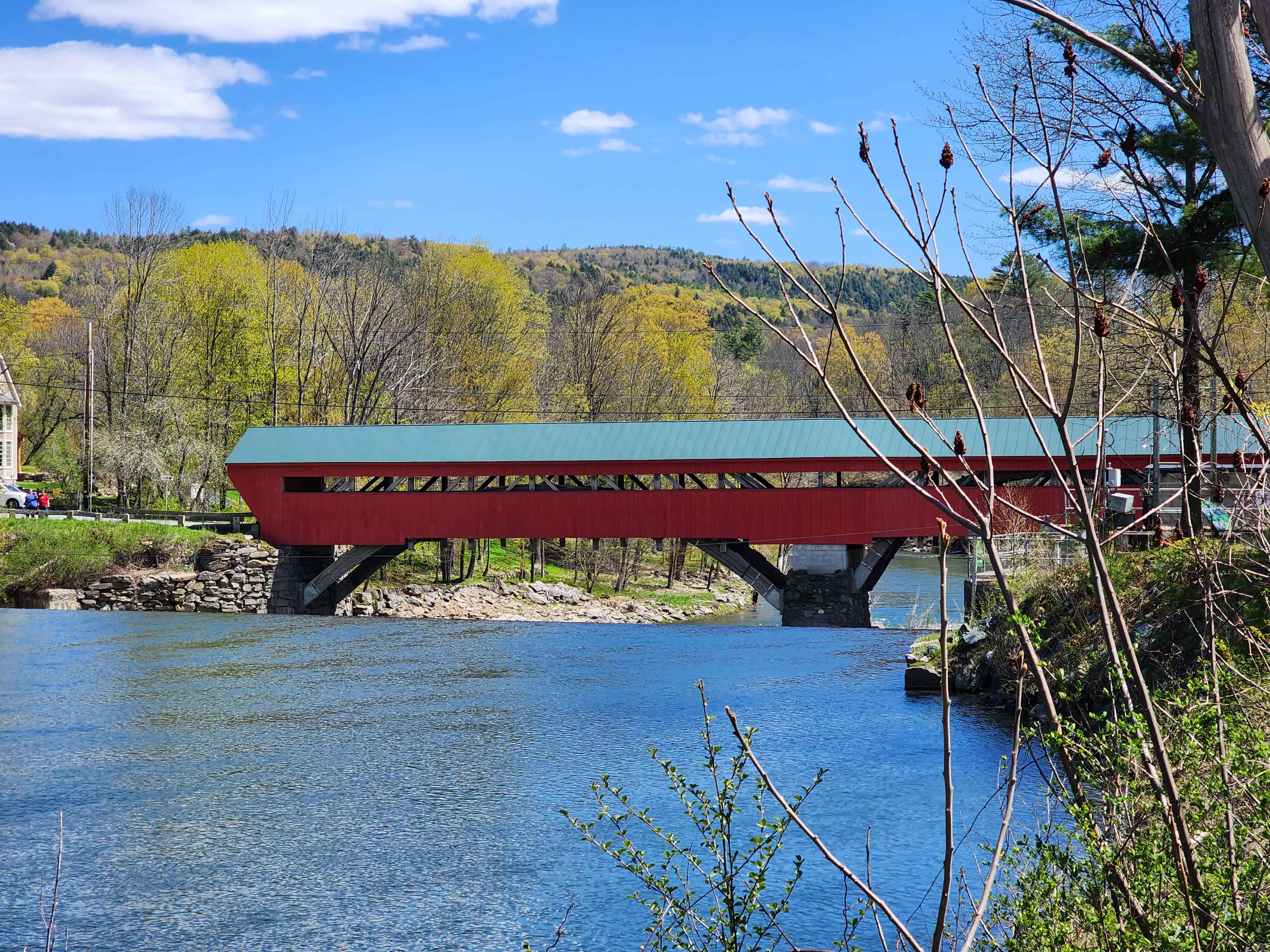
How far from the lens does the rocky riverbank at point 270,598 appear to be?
1895 cm

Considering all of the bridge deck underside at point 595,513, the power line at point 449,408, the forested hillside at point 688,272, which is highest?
the forested hillside at point 688,272

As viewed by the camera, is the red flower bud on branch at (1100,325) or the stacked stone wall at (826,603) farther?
the stacked stone wall at (826,603)

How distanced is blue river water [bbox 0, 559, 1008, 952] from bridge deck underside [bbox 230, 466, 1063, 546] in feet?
9.40

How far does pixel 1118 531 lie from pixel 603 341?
31.3 metres

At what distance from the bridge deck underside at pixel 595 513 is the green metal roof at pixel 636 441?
20.6 inches

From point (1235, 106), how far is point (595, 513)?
16.3 meters

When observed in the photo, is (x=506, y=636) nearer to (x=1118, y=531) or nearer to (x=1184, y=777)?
(x=1184, y=777)

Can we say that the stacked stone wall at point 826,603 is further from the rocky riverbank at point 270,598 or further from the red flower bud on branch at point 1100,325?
the red flower bud on branch at point 1100,325

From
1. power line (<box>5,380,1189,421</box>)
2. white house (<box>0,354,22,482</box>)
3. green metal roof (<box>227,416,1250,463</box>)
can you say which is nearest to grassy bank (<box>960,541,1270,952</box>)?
green metal roof (<box>227,416,1250,463</box>)

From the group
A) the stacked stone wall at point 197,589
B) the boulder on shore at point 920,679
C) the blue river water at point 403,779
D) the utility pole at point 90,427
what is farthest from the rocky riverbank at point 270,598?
the boulder on shore at point 920,679

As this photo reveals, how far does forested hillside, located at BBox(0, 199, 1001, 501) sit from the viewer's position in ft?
91.4

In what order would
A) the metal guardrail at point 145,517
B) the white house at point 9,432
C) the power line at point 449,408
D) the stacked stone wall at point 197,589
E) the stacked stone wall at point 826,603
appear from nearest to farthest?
the stacked stone wall at point 826,603
the stacked stone wall at point 197,589
the metal guardrail at point 145,517
the power line at point 449,408
the white house at point 9,432

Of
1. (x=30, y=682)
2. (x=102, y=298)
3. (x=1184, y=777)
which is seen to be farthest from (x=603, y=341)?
(x=1184, y=777)

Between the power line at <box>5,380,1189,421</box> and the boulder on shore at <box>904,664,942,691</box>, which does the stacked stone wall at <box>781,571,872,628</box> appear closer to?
the boulder on shore at <box>904,664,942,691</box>
